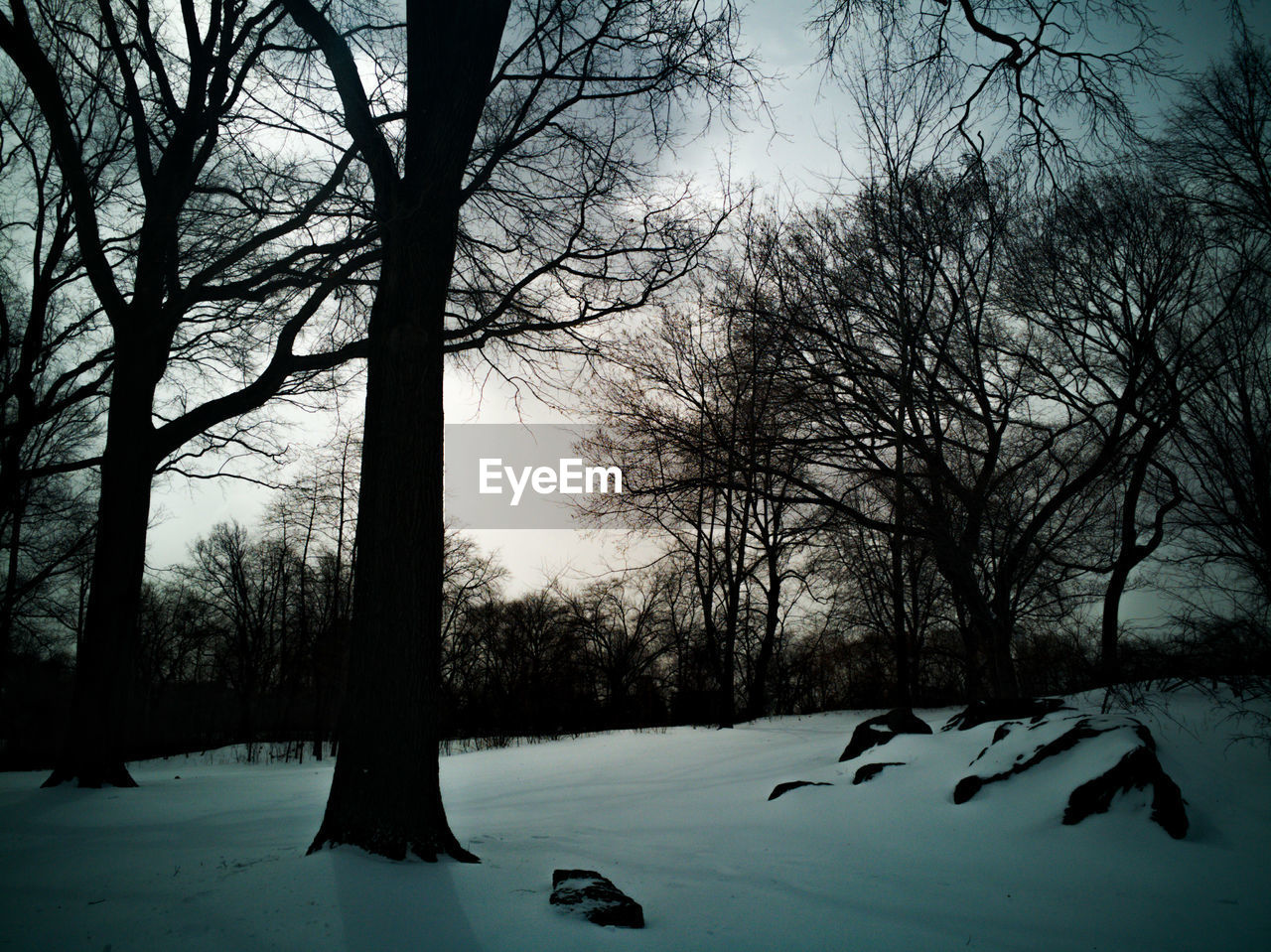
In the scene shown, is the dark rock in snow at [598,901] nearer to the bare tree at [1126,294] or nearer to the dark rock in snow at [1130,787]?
the dark rock in snow at [1130,787]

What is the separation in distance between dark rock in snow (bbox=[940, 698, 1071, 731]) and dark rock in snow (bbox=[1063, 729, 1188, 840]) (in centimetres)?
166

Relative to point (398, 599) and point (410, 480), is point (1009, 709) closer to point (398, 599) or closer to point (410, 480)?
point (398, 599)

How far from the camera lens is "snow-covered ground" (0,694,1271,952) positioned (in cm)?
291

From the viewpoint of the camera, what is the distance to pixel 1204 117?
33.3ft

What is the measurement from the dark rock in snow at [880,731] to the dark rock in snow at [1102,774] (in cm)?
203

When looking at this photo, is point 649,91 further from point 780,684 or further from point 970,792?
point 780,684

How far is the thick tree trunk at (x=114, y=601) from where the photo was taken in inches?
290

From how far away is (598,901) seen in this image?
3.12 m

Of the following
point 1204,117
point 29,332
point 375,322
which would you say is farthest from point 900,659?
point 29,332

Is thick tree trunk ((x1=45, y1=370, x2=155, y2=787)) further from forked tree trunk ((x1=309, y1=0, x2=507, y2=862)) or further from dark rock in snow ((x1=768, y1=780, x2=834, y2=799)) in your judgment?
dark rock in snow ((x1=768, y1=780, x2=834, y2=799))

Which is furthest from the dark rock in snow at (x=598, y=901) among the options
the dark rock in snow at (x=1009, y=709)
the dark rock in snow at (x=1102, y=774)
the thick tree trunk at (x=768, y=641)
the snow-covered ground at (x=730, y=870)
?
the thick tree trunk at (x=768, y=641)

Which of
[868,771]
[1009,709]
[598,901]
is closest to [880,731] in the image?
[1009,709]

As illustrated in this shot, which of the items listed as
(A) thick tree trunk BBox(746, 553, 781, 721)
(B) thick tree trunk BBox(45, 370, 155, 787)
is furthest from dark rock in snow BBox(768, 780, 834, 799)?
(A) thick tree trunk BBox(746, 553, 781, 721)

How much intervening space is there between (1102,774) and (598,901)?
11.6 feet
